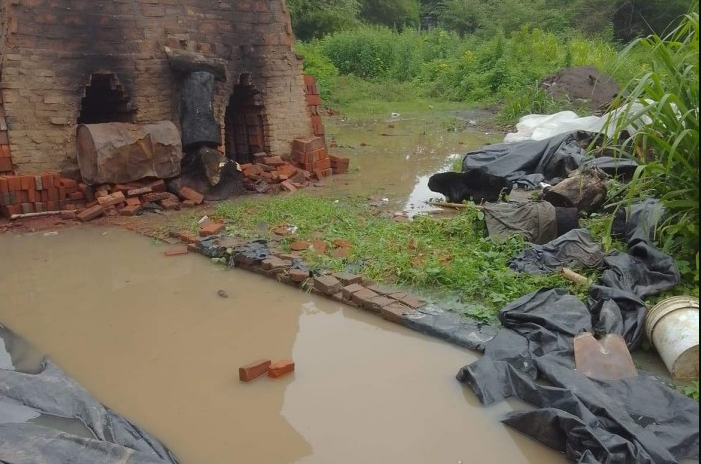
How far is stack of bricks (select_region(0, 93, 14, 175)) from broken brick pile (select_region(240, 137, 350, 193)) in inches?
109

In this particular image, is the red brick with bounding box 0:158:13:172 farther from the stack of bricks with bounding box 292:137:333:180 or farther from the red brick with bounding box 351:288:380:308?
the red brick with bounding box 351:288:380:308

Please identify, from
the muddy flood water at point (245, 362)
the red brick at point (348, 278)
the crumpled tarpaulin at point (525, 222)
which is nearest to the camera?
the muddy flood water at point (245, 362)

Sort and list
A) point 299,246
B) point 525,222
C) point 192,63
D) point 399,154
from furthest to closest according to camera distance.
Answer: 1. point 399,154
2. point 192,63
3. point 299,246
4. point 525,222

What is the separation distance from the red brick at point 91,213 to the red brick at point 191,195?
96 cm

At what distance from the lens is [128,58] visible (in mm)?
7992

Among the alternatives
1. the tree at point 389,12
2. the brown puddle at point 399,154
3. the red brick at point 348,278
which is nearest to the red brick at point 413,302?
the red brick at point 348,278

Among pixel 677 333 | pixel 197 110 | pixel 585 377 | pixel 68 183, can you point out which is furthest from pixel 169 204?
pixel 677 333

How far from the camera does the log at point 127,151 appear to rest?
7332 millimetres

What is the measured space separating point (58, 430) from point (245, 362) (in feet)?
4.64

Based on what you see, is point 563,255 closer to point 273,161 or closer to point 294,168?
point 294,168

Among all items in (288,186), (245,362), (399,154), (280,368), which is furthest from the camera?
(399,154)

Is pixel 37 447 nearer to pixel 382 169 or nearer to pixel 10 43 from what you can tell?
pixel 10 43

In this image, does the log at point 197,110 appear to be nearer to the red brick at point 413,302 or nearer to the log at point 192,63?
→ the log at point 192,63

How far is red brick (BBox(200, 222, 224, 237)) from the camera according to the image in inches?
252
